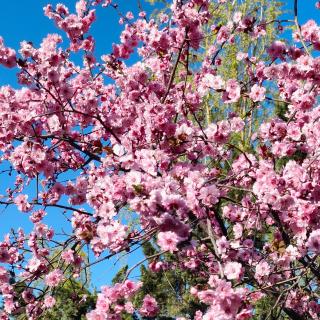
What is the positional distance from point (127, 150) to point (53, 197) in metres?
1.65

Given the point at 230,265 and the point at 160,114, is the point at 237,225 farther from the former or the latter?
the point at 230,265

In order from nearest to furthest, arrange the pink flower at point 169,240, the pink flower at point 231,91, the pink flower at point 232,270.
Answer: the pink flower at point 169,240
the pink flower at point 232,270
the pink flower at point 231,91

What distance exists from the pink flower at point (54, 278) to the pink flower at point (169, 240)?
2.12 m

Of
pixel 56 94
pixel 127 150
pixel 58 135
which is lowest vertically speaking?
pixel 127 150

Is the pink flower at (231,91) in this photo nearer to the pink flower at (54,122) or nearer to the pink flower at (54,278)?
the pink flower at (54,122)

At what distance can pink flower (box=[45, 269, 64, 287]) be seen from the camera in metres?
4.35

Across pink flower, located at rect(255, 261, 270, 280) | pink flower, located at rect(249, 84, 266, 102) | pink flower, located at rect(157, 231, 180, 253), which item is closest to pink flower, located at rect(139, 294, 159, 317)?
pink flower, located at rect(255, 261, 270, 280)

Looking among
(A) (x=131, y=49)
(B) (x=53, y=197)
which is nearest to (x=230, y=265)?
(B) (x=53, y=197)

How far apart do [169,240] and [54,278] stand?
7.27ft

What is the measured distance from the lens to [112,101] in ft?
18.8

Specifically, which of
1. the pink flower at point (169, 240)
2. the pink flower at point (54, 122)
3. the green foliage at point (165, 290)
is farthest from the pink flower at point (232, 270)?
the green foliage at point (165, 290)

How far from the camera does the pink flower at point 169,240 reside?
254 cm

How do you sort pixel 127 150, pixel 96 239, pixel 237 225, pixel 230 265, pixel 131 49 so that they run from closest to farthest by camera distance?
pixel 230 265 < pixel 96 239 < pixel 127 150 < pixel 237 225 < pixel 131 49

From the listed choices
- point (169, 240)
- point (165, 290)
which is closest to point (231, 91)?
point (169, 240)
